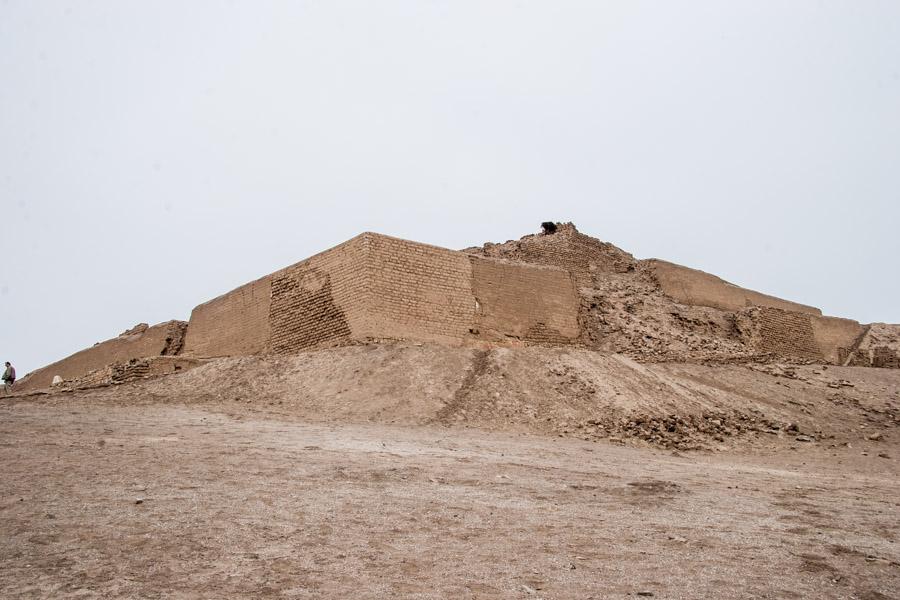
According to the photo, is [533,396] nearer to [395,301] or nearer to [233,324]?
[395,301]

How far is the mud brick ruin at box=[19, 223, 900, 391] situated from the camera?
14367 millimetres

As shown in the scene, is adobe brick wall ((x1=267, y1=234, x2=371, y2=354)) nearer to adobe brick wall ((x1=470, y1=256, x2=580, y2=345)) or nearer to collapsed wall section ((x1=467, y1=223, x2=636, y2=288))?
adobe brick wall ((x1=470, y1=256, x2=580, y2=345))

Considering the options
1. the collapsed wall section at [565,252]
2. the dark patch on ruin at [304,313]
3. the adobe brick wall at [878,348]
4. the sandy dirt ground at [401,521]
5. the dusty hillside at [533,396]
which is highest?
the collapsed wall section at [565,252]

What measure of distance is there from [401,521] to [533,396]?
22.0 ft

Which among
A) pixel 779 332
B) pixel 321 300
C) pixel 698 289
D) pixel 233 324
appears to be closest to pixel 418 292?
pixel 321 300

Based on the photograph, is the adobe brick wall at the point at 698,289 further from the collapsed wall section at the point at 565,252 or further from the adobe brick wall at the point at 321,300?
the adobe brick wall at the point at 321,300

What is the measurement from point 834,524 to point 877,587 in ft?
5.18

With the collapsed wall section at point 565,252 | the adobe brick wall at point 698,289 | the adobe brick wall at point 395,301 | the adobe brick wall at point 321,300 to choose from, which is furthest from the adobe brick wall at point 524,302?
the adobe brick wall at point 698,289

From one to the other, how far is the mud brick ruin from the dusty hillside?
89 centimetres

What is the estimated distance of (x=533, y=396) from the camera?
12.2 m

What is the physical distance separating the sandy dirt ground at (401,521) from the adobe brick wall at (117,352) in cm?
974

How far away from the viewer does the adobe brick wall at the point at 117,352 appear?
18984 millimetres

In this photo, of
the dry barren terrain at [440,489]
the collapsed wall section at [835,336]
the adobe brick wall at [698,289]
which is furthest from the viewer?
the collapsed wall section at [835,336]

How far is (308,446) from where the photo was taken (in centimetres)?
830
